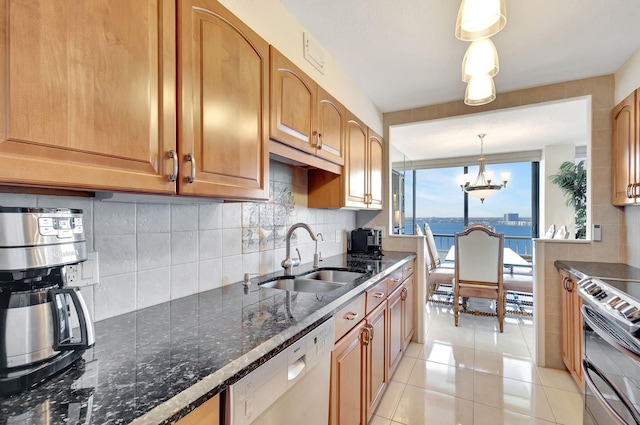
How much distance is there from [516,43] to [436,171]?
4398mm

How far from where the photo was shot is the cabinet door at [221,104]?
96 centimetres

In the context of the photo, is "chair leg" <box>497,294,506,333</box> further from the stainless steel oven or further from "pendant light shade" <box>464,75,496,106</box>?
"pendant light shade" <box>464,75,496,106</box>

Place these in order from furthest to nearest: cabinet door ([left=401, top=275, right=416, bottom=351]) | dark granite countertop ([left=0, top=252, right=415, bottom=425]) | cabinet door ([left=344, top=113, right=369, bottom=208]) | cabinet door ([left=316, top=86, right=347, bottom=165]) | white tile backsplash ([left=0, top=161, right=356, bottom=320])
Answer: cabinet door ([left=401, top=275, right=416, bottom=351]) < cabinet door ([left=344, top=113, right=369, bottom=208]) < cabinet door ([left=316, top=86, right=347, bottom=165]) < white tile backsplash ([left=0, top=161, right=356, bottom=320]) < dark granite countertop ([left=0, top=252, right=415, bottom=425])

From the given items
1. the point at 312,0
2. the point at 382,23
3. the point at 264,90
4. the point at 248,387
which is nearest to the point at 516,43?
the point at 382,23

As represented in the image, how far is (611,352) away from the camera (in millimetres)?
1308

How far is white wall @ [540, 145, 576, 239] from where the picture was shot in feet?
15.8

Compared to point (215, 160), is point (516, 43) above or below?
above

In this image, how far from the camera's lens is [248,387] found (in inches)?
30.5

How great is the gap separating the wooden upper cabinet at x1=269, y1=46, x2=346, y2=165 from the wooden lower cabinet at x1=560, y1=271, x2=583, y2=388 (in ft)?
6.19

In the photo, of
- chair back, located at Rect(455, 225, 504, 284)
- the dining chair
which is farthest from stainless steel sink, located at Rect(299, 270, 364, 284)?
chair back, located at Rect(455, 225, 504, 284)

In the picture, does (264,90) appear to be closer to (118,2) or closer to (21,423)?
(118,2)

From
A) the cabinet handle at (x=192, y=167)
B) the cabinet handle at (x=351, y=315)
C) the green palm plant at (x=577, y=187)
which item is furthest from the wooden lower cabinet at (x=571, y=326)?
the green palm plant at (x=577, y=187)

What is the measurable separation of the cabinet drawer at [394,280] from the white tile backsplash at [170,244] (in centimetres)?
78

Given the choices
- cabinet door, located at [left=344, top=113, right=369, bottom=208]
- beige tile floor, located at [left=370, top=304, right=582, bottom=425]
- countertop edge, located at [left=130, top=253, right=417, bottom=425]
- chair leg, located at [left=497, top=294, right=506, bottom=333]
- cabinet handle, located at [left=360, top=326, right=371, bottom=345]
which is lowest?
beige tile floor, located at [left=370, top=304, right=582, bottom=425]
